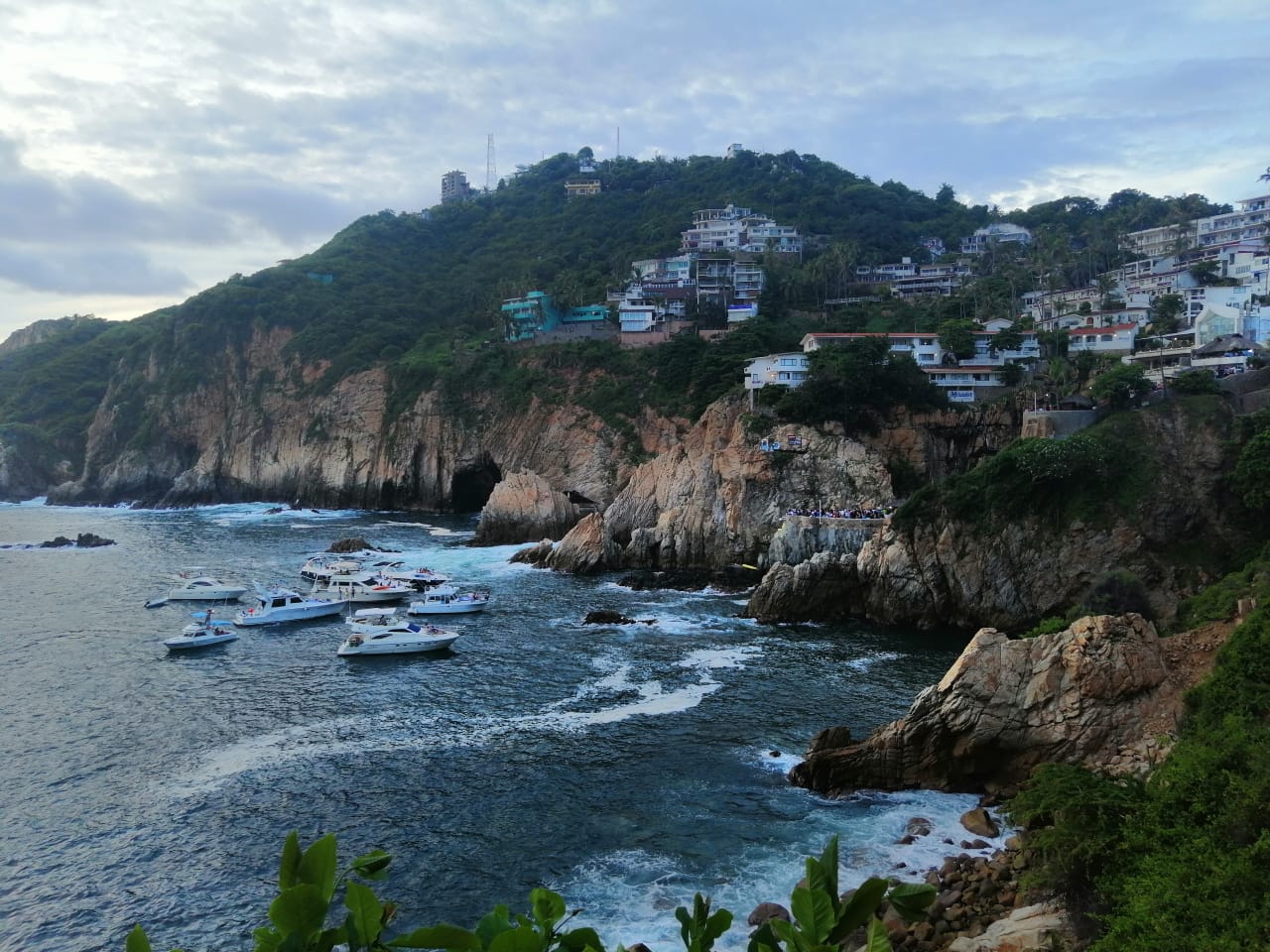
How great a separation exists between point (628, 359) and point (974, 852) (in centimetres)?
7219

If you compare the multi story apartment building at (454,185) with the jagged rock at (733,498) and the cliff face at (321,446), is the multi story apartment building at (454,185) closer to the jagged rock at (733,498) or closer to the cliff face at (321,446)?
the cliff face at (321,446)

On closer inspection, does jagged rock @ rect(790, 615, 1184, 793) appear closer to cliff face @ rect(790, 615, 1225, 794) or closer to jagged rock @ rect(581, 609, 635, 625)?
cliff face @ rect(790, 615, 1225, 794)

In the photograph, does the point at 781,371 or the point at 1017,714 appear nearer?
the point at 1017,714

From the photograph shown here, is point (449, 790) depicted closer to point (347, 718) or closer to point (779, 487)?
point (347, 718)

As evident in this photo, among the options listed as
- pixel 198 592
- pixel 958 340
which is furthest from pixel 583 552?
pixel 958 340

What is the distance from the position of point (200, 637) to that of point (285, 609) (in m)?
6.17

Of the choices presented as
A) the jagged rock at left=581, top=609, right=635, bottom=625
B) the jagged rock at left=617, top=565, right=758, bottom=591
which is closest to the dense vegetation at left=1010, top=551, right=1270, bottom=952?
the jagged rock at left=581, top=609, right=635, bottom=625

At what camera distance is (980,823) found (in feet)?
73.8

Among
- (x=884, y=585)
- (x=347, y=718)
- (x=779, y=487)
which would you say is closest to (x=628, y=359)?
(x=779, y=487)

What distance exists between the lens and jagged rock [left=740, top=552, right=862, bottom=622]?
46.1 m

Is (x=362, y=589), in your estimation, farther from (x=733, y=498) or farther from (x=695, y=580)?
(x=733, y=498)

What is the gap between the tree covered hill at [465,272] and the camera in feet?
352

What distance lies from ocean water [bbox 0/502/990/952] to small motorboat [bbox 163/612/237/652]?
2.14 feet

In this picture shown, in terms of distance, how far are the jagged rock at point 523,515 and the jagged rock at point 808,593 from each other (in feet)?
89.7
